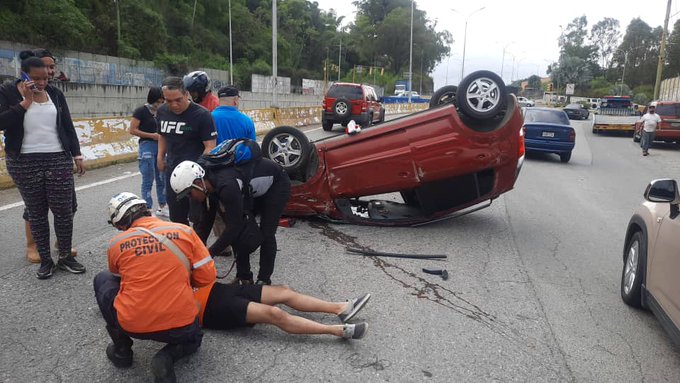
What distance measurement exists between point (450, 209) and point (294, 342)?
3.43m

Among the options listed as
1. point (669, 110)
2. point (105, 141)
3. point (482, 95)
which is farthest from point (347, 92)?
point (482, 95)

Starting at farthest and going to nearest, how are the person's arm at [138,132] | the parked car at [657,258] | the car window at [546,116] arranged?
1. the car window at [546,116]
2. the person's arm at [138,132]
3. the parked car at [657,258]

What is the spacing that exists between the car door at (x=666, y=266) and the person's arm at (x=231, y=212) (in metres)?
2.82

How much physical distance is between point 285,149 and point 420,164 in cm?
165

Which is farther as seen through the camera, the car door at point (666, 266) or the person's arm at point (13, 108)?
the person's arm at point (13, 108)

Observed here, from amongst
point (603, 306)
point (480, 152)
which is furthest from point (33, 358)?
point (480, 152)

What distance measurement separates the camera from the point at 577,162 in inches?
559

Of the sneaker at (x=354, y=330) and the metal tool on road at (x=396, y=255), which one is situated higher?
the sneaker at (x=354, y=330)

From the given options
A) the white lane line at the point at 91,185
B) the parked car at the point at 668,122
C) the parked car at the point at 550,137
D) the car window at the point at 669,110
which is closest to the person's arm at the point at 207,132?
the white lane line at the point at 91,185

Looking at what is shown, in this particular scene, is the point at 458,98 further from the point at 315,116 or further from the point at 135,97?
the point at 135,97

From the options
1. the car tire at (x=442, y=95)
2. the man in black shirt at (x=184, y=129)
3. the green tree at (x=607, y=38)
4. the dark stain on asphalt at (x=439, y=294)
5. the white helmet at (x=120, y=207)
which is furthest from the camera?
the green tree at (x=607, y=38)

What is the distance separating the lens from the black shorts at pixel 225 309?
3.30 meters

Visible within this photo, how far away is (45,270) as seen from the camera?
173 inches

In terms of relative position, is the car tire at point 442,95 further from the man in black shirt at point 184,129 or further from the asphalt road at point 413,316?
the man in black shirt at point 184,129
